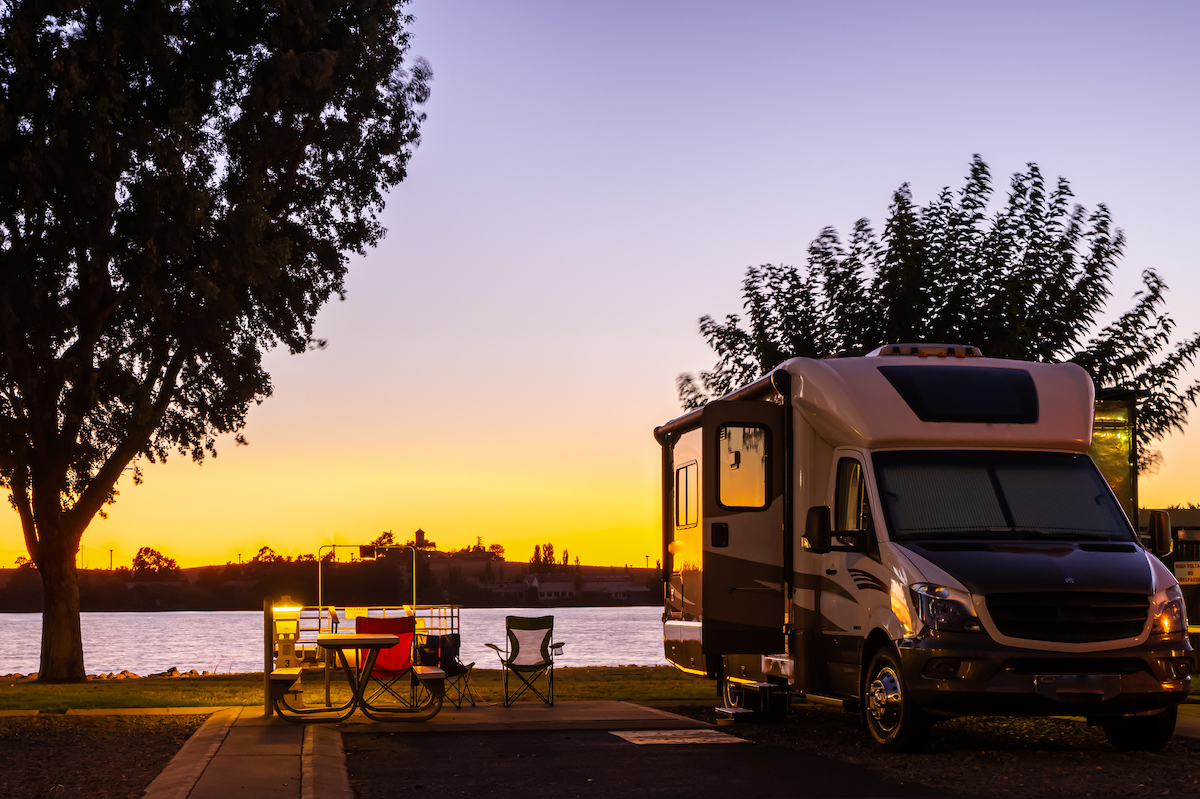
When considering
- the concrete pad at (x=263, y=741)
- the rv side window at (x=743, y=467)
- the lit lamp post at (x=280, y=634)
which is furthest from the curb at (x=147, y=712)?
the rv side window at (x=743, y=467)

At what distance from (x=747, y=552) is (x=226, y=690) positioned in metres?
9.34

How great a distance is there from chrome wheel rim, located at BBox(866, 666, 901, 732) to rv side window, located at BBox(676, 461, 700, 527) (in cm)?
310

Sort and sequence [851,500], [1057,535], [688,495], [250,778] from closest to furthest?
[250,778], [1057,535], [851,500], [688,495]

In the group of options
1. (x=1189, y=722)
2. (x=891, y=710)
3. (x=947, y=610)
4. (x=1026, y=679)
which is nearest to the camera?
(x=1026, y=679)

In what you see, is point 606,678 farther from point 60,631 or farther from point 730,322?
point 60,631

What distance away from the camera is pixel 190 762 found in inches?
361

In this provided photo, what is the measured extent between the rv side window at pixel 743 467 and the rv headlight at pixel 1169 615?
3.41m

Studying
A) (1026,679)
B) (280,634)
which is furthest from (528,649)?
(1026,679)

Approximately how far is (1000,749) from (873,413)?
2.75 m

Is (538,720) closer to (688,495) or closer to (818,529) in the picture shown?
(688,495)

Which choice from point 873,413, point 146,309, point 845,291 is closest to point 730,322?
point 845,291

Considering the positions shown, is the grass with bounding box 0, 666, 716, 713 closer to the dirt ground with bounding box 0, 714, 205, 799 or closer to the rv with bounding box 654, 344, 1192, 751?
the dirt ground with bounding box 0, 714, 205, 799

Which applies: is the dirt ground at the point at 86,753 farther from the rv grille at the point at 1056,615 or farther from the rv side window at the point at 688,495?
the rv grille at the point at 1056,615

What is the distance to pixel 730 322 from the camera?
20.4m
